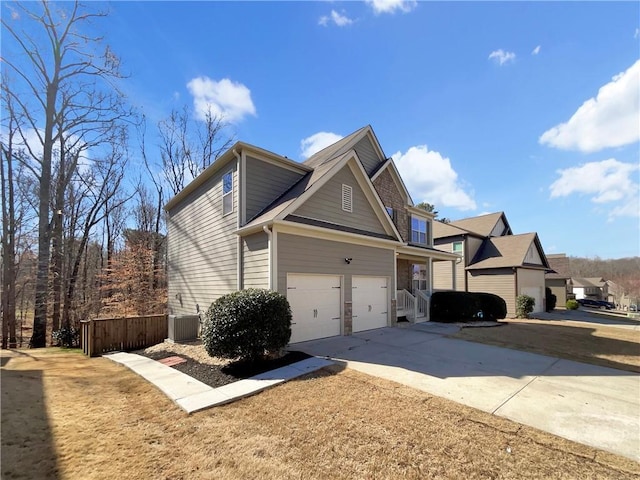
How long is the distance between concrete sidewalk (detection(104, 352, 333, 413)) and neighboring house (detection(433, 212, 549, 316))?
20223 mm

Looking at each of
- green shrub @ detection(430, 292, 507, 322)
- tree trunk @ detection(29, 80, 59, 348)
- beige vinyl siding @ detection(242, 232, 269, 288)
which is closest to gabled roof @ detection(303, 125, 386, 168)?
beige vinyl siding @ detection(242, 232, 269, 288)

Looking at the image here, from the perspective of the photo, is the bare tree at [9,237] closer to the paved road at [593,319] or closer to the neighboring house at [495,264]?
the neighboring house at [495,264]

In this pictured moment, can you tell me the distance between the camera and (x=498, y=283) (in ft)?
77.4

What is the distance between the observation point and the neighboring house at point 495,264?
23000 mm

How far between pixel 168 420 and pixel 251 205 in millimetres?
6765

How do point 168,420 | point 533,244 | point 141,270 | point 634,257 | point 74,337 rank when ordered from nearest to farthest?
point 168,420, point 74,337, point 141,270, point 533,244, point 634,257

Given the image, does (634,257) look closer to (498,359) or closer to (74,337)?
(498,359)

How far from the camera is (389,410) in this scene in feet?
16.0

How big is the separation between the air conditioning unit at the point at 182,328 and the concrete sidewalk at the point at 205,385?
104 inches

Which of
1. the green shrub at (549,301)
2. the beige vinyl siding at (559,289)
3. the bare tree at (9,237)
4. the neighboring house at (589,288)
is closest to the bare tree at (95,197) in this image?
the bare tree at (9,237)

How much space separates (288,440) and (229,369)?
3.57 meters

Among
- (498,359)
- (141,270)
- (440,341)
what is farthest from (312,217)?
(141,270)

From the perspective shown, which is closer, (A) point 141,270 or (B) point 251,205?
(B) point 251,205

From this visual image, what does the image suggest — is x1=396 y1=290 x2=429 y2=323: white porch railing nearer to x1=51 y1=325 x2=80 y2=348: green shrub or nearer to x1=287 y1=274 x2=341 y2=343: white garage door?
x1=287 y1=274 x2=341 y2=343: white garage door
